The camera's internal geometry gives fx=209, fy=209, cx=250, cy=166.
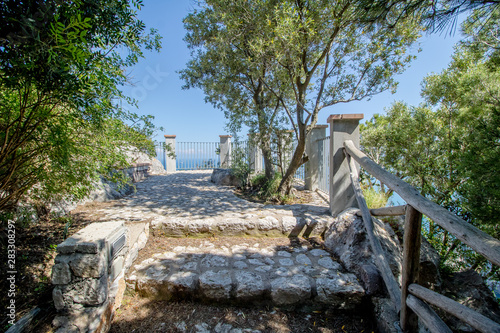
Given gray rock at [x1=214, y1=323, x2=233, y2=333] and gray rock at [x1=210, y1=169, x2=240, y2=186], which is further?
gray rock at [x1=210, y1=169, x2=240, y2=186]

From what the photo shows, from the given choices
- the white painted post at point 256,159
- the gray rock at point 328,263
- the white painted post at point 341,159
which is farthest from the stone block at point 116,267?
the white painted post at point 256,159

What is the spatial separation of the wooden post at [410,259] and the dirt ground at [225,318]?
1.17ft

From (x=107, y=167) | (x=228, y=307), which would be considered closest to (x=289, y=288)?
(x=228, y=307)

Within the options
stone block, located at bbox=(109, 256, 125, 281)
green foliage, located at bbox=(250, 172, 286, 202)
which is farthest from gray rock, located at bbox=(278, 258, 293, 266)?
green foliage, located at bbox=(250, 172, 286, 202)

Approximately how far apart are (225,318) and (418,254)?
171 cm

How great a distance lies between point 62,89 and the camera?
1383mm

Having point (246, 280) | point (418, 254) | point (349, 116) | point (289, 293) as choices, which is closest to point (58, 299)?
point (246, 280)

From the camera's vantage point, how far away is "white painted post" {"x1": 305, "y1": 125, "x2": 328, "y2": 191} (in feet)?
18.1

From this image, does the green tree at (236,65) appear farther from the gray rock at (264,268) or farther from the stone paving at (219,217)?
the gray rock at (264,268)

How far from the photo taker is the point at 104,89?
66.9 inches

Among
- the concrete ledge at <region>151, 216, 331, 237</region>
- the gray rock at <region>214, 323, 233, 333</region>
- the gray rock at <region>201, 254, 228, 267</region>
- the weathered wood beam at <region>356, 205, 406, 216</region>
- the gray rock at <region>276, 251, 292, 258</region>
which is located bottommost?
the gray rock at <region>214, 323, 233, 333</region>

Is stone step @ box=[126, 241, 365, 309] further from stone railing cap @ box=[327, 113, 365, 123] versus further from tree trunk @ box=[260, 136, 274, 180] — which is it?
tree trunk @ box=[260, 136, 274, 180]

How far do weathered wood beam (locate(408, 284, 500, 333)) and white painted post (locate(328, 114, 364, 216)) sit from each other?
70.0 inches

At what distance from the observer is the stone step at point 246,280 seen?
2014 millimetres
